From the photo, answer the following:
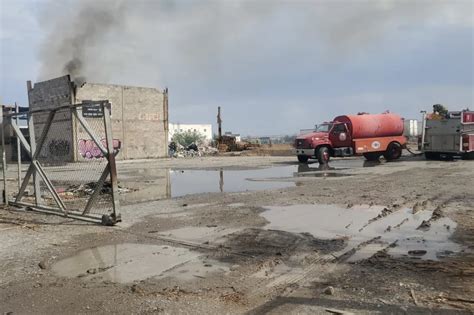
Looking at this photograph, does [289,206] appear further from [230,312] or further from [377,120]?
[377,120]

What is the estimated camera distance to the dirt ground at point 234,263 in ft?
15.1

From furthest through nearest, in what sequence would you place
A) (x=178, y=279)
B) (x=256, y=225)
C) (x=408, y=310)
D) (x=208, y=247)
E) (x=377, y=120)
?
(x=377, y=120) < (x=256, y=225) < (x=208, y=247) < (x=178, y=279) < (x=408, y=310)

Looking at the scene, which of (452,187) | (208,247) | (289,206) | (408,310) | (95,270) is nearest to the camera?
(408,310)

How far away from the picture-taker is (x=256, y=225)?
333 inches

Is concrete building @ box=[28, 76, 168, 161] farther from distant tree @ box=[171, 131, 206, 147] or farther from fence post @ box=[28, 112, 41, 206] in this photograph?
fence post @ box=[28, 112, 41, 206]

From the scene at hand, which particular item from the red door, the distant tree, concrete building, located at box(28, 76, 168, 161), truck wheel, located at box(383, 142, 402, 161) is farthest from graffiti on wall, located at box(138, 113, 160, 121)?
the distant tree

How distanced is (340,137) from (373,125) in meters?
2.40

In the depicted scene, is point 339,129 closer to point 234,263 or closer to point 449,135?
point 449,135

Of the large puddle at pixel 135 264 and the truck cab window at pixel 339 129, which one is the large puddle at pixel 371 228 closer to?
the large puddle at pixel 135 264

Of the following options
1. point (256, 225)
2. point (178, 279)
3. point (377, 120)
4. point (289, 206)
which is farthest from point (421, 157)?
point (178, 279)

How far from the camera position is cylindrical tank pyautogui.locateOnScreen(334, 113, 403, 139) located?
85.8 feet

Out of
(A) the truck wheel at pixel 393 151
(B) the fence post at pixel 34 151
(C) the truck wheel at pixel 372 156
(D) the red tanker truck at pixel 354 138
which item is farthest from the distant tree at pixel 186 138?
(B) the fence post at pixel 34 151

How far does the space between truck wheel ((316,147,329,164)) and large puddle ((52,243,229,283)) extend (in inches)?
770

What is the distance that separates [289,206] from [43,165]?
5.83 metres
